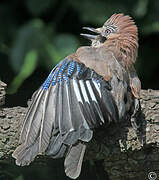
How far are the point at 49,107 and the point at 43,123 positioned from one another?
10 centimetres

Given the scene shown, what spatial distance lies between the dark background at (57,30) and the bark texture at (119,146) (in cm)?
157

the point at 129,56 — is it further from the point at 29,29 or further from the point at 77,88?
the point at 29,29

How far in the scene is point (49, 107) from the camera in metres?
3.19

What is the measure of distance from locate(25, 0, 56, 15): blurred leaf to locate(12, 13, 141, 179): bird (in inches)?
67.4

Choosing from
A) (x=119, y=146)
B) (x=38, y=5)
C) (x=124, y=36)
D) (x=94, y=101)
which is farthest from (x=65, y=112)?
(x=38, y=5)

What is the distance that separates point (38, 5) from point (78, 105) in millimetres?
2299

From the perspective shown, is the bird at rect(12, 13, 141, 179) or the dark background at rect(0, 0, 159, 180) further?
the dark background at rect(0, 0, 159, 180)

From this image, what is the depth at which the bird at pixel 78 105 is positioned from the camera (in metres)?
3.01

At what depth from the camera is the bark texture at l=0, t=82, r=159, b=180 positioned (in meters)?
3.18

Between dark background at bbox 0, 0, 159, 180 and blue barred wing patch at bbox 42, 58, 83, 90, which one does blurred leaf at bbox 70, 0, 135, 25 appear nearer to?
dark background at bbox 0, 0, 159, 180

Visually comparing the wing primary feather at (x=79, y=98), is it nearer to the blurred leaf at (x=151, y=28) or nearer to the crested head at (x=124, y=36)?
the crested head at (x=124, y=36)

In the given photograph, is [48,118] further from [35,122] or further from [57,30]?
[57,30]

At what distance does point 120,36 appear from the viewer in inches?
150

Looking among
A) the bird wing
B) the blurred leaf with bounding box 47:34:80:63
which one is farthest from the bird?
the blurred leaf with bounding box 47:34:80:63
